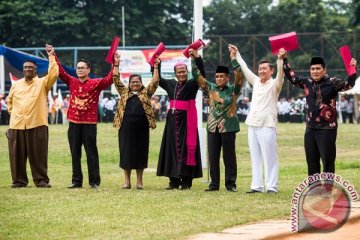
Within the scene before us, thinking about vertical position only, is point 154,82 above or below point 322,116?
above

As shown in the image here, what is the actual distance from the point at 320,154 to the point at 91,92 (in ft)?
12.2

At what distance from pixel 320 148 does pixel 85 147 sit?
3775mm

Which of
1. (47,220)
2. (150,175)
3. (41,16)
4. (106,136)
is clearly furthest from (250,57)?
(47,220)

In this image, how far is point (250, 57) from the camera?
190 ft

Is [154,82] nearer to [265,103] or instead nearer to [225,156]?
[225,156]

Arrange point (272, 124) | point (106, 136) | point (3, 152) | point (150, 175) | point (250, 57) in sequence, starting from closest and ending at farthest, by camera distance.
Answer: point (272, 124), point (150, 175), point (3, 152), point (106, 136), point (250, 57)

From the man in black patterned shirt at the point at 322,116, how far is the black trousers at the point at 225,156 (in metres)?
1.59

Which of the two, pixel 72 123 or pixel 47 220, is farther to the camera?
pixel 72 123

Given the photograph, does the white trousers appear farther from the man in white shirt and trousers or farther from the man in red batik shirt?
the man in red batik shirt

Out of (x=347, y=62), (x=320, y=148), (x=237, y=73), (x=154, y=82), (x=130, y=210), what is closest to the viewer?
(x=130, y=210)

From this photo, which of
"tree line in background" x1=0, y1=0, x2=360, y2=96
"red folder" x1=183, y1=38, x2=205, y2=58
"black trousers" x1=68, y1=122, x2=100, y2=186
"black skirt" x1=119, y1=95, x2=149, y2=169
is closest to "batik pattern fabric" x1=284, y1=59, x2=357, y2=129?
"red folder" x1=183, y1=38, x2=205, y2=58

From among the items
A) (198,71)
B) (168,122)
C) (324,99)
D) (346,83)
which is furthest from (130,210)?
(198,71)

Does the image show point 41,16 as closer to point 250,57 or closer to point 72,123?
point 250,57

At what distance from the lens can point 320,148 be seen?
1278 centimetres
